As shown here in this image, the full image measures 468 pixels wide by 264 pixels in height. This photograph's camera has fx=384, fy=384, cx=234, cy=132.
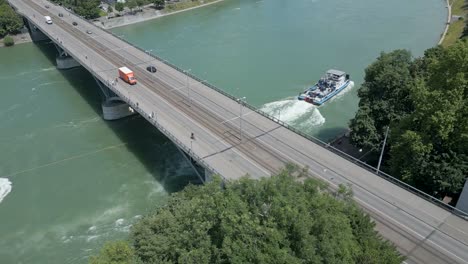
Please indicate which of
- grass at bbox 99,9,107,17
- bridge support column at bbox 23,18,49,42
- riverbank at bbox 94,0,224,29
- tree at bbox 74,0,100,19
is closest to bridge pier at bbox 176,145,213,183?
bridge support column at bbox 23,18,49,42

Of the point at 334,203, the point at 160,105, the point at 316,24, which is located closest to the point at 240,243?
the point at 334,203

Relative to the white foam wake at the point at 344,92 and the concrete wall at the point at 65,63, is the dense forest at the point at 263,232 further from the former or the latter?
the concrete wall at the point at 65,63

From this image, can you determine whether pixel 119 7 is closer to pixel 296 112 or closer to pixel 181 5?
pixel 181 5

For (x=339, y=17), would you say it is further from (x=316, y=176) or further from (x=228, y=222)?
(x=228, y=222)

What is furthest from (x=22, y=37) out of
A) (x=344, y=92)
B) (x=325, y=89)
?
(x=344, y=92)

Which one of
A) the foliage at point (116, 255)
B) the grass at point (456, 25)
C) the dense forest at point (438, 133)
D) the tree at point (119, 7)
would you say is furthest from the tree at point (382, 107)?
the tree at point (119, 7)
